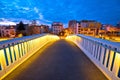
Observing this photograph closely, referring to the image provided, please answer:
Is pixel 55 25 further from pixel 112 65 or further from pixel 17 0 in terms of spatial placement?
pixel 112 65

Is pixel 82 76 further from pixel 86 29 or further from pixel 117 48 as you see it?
pixel 86 29

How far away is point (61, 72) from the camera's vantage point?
4.93 meters

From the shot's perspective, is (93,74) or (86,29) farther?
(86,29)

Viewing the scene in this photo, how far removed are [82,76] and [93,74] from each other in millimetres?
439

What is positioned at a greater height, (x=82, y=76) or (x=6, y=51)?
(x=6, y=51)

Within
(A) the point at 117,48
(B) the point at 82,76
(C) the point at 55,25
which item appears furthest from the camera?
(C) the point at 55,25

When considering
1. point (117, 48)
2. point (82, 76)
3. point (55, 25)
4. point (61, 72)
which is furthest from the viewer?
point (55, 25)

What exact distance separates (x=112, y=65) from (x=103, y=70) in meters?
0.68

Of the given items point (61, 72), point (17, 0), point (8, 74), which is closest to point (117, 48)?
point (61, 72)

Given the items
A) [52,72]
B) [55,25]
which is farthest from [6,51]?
[55,25]

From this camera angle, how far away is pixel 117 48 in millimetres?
4215

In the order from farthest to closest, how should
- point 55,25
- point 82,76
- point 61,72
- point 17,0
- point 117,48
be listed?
point 55,25
point 17,0
point 61,72
point 82,76
point 117,48

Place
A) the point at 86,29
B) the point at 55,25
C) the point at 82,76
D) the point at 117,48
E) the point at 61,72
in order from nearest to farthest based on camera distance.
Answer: the point at 117,48
the point at 82,76
the point at 61,72
the point at 86,29
the point at 55,25

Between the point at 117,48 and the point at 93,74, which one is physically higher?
the point at 117,48
